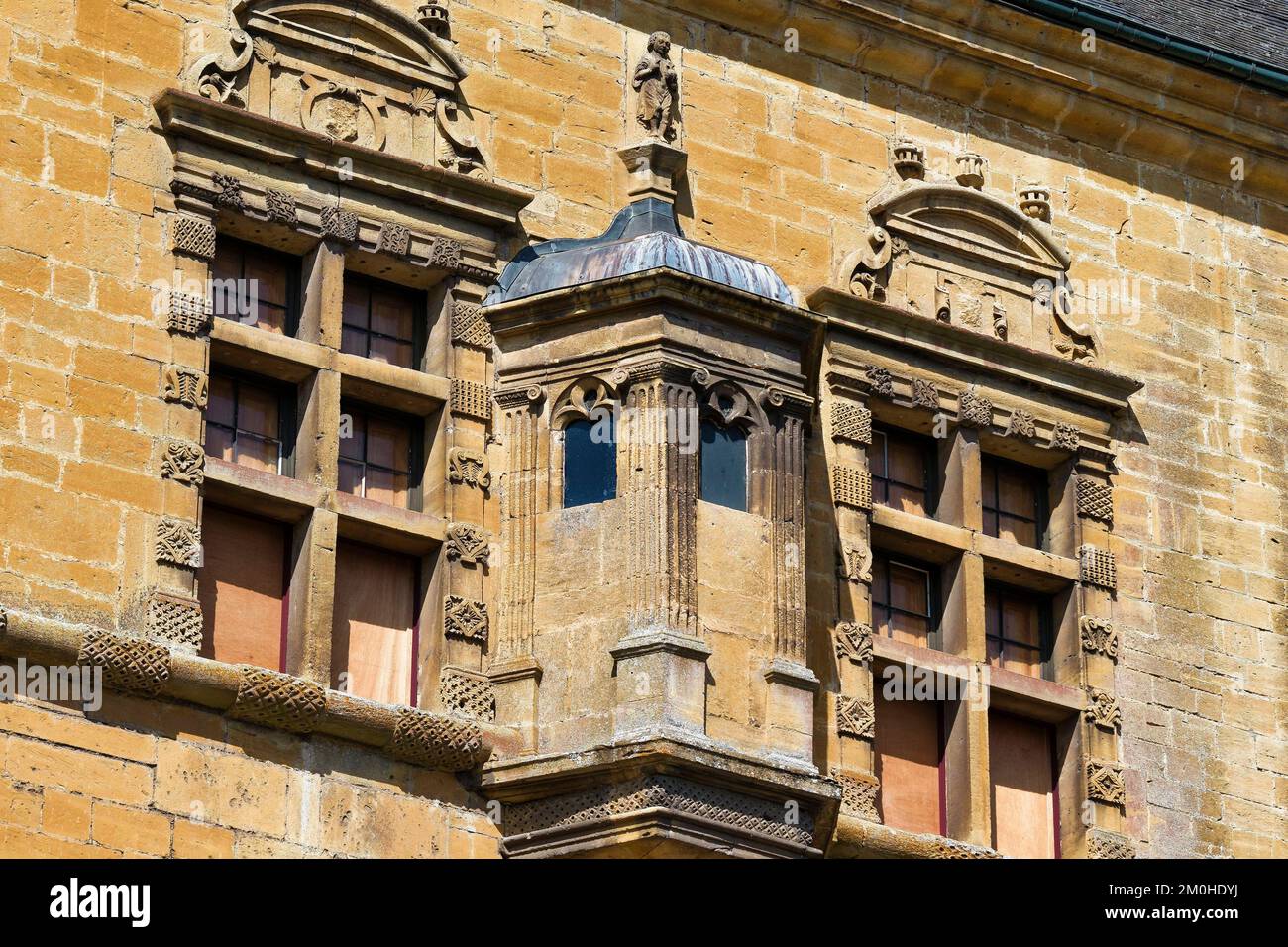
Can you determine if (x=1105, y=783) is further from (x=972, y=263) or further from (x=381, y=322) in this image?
(x=381, y=322)

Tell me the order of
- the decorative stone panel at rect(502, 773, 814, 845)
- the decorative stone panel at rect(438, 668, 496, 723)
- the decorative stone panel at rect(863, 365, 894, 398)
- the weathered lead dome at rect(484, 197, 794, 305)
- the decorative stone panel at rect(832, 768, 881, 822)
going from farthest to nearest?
the decorative stone panel at rect(863, 365, 894, 398) → the decorative stone panel at rect(832, 768, 881, 822) → the weathered lead dome at rect(484, 197, 794, 305) → the decorative stone panel at rect(438, 668, 496, 723) → the decorative stone panel at rect(502, 773, 814, 845)

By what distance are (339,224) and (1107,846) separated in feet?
17.0

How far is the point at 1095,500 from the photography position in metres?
20.7

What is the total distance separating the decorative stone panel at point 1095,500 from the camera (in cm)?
2061

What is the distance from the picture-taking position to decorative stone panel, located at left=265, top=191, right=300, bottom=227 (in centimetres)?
1838

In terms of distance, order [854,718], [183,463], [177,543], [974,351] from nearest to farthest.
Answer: [177,543]
[183,463]
[854,718]
[974,351]

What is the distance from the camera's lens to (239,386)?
60.2 ft

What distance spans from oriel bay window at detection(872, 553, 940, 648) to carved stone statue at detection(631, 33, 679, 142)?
256 cm

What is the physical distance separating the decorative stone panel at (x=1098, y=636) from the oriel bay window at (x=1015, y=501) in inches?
22.2

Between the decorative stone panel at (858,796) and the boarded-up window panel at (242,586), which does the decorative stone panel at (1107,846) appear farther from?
the boarded-up window panel at (242,586)

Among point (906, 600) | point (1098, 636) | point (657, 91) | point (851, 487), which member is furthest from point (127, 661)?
point (1098, 636)

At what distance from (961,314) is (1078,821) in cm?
284

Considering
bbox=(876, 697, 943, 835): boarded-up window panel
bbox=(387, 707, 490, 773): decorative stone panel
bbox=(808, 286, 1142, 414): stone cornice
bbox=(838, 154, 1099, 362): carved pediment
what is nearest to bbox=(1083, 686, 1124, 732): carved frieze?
bbox=(876, 697, 943, 835): boarded-up window panel

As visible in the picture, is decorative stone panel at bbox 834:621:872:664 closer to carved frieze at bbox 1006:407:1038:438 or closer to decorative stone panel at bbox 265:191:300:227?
carved frieze at bbox 1006:407:1038:438
